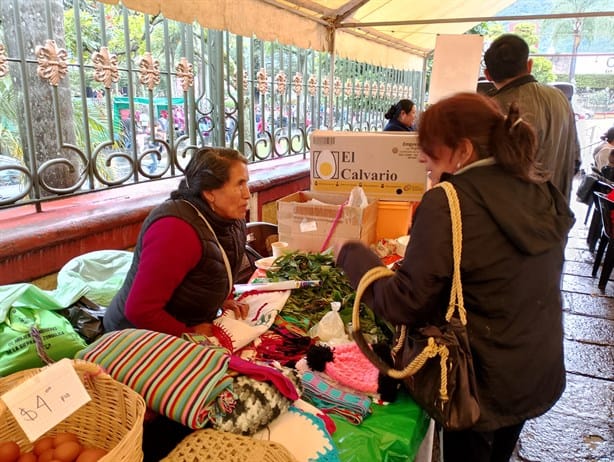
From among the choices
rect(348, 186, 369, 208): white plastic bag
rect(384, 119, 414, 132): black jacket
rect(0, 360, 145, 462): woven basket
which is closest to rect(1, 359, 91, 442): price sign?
rect(0, 360, 145, 462): woven basket

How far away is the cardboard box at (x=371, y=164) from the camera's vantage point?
104 inches

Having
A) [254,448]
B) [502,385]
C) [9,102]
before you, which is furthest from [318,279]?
[9,102]

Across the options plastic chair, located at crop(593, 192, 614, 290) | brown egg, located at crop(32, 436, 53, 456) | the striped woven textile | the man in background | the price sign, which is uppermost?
the man in background

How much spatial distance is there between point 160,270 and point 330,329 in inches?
23.3

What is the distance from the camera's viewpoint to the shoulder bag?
114 cm

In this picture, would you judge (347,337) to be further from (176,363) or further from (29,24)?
(29,24)

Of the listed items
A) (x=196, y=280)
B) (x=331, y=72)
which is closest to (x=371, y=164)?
(x=196, y=280)

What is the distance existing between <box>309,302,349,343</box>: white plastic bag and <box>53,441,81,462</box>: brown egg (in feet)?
2.78

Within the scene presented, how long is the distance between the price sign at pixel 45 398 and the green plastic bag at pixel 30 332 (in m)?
0.53

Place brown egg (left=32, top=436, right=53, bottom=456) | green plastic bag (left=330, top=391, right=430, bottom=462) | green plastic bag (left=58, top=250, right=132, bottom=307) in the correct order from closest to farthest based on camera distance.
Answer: brown egg (left=32, top=436, right=53, bottom=456), green plastic bag (left=330, top=391, right=430, bottom=462), green plastic bag (left=58, top=250, right=132, bottom=307)

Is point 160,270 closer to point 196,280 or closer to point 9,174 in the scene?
point 196,280

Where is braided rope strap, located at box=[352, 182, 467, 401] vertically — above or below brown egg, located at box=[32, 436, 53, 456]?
above

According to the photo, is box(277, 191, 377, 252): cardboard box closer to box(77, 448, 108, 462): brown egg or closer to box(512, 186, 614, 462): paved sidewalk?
box(512, 186, 614, 462): paved sidewalk

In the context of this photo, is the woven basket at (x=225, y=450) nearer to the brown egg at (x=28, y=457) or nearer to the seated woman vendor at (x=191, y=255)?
the brown egg at (x=28, y=457)
